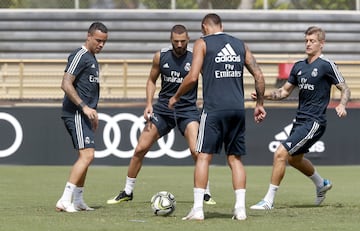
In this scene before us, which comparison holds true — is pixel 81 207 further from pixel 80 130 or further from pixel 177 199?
pixel 177 199

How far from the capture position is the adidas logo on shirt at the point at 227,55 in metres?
10.6

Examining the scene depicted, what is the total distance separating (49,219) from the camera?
10695 millimetres

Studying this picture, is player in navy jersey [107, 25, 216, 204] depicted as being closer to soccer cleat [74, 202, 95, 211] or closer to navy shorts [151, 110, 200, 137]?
navy shorts [151, 110, 200, 137]

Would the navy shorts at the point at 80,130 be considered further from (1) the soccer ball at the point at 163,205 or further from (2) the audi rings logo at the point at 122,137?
(2) the audi rings logo at the point at 122,137

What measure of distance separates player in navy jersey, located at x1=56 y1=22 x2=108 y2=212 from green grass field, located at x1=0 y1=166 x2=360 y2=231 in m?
0.42

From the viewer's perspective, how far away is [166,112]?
1352cm

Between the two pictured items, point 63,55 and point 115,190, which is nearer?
point 115,190

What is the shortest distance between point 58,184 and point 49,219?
18.9 ft

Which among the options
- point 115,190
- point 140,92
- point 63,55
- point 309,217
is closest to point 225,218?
point 309,217

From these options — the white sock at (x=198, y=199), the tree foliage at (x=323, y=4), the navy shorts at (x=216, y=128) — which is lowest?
the white sock at (x=198, y=199)

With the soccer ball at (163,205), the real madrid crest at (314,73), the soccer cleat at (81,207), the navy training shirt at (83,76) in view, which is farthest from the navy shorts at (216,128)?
the real madrid crest at (314,73)

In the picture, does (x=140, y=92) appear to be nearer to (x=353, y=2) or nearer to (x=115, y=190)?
(x=353, y=2)

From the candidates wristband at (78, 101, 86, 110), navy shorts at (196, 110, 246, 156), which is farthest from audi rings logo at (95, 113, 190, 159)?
navy shorts at (196, 110, 246, 156)

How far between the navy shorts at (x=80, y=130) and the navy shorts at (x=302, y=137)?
2.56m
